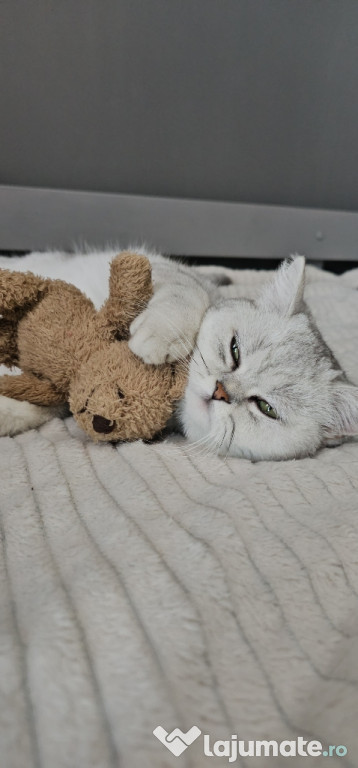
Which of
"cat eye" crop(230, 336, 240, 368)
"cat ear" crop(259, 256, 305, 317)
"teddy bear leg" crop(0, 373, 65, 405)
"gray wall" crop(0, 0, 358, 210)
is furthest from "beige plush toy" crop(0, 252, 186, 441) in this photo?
"gray wall" crop(0, 0, 358, 210)

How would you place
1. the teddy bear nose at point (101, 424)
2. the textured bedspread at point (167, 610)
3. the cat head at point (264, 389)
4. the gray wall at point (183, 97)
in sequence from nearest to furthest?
the textured bedspread at point (167, 610), the teddy bear nose at point (101, 424), the cat head at point (264, 389), the gray wall at point (183, 97)

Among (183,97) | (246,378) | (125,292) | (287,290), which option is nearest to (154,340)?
(125,292)

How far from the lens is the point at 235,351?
0.97 metres

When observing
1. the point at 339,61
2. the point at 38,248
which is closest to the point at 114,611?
the point at 38,248

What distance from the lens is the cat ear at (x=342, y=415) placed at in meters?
0.96

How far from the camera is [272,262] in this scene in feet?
8.29

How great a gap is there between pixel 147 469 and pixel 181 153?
67.1 inches

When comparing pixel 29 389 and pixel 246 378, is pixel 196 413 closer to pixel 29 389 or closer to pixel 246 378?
pixel 246 378

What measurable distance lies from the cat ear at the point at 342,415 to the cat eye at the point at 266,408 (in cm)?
12

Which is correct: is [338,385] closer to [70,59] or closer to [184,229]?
[184,229]

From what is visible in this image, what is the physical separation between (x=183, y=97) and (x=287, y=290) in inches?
52.7

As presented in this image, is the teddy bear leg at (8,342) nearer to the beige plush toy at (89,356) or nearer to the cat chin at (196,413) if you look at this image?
the beige plush toy at (89,356)

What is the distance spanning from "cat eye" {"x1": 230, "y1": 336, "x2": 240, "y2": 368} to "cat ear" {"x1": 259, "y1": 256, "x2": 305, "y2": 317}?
0.51 ft

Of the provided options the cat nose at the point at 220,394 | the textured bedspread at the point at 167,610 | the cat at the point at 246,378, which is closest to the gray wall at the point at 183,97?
the cat at the point at 246,378
